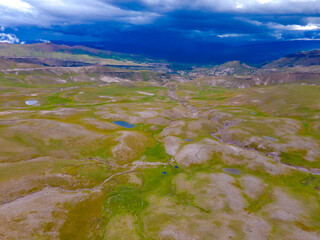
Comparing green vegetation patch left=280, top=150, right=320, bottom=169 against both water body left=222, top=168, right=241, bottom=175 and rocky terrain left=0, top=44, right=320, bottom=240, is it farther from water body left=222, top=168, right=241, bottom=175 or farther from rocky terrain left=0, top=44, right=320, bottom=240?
water body left=222, top=168, right=241, bottom=175

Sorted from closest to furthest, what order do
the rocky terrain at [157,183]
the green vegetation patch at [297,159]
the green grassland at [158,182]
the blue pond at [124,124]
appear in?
the rocky terrain at [157,183]
the green grassland at [158,182]
the green vegetation patch at [297,159]
the blue pond at [124,124]

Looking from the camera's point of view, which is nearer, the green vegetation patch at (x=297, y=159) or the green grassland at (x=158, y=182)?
the green grassland at (x=158, y=182)

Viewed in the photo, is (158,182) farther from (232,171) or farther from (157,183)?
(232,171)

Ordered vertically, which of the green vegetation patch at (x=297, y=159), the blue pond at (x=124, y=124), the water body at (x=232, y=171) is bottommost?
the blue pond at (x=124, y=124)

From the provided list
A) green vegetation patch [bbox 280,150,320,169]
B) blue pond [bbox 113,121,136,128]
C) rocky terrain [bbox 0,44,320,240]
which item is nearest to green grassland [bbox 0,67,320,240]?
rocky terrain [bbox 0,44,320,240]

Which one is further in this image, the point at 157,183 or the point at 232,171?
the point at 232,171

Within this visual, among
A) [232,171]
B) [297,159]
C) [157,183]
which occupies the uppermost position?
[297,159]

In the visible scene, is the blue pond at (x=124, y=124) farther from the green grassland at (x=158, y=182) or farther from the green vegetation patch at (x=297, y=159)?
the green vegetation patch at (x=297, y=159)

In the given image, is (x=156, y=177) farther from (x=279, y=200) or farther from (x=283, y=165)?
(x=283, y=165)

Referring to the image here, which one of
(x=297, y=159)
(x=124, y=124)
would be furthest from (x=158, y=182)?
(x=124, y=124)

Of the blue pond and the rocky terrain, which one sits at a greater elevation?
the rocky terrain

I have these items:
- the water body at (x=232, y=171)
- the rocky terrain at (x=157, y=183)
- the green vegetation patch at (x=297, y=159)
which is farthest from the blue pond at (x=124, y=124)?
the green vegetation patch at (x=297, y=159)

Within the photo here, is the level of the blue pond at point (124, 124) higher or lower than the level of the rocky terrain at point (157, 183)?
lower
